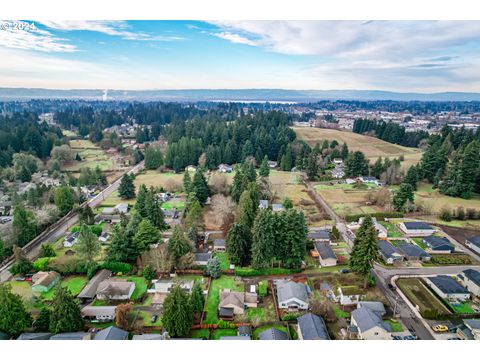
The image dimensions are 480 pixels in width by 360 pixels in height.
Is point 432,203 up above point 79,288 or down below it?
above

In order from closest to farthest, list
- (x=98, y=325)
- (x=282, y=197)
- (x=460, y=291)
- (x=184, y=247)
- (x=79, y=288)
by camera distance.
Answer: (x=98, y=325) < (x=460, y=291) < (x=79, y=288) < (x=184, y=247) < (x=282, y=197)

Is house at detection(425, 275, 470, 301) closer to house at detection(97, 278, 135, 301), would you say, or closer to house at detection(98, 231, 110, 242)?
house at detection(97, 278, 135, 301)

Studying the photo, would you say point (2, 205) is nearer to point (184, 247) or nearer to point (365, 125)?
point (184, 247)

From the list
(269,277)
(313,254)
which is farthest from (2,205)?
(313,254)

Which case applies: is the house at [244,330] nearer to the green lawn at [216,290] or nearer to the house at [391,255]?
the green lawn at [216,290]

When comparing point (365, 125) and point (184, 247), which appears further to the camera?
point (365, 125)

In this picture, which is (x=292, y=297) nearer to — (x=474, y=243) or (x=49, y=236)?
(x=474, y=243)

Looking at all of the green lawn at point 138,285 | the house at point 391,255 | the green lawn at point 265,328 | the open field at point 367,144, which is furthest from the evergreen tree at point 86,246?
the open field at point 367,144

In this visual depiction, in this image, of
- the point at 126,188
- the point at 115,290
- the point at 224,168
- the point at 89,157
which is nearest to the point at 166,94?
the point at 89,157
